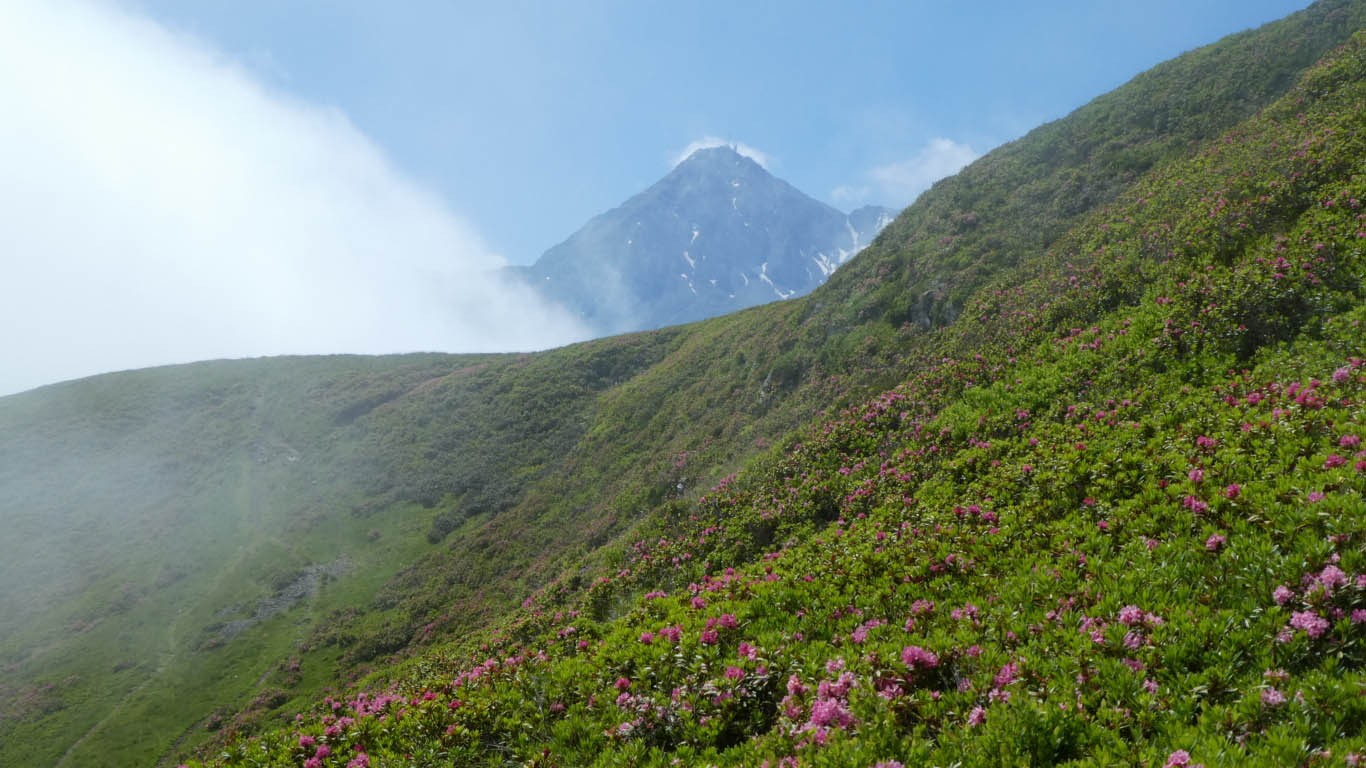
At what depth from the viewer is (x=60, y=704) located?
3434 cm

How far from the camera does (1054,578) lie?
736cm

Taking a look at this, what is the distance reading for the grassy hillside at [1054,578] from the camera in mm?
5078

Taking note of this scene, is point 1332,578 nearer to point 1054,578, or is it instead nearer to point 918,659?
point 1054,578

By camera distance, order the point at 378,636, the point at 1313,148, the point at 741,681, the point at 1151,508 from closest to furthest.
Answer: the point at 741,681 < the point at 1151,508 < the point at 1313,148 < the point at 378,636

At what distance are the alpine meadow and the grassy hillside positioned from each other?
0.17 feet

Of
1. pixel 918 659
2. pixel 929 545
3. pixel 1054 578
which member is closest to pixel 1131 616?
pixel 1054 578

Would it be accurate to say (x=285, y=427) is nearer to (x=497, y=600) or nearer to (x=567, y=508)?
(x=567, y=508)

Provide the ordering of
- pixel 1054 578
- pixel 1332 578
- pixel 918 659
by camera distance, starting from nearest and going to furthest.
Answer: pixel 1332 578
pixel 918 659
pixel 1054 578

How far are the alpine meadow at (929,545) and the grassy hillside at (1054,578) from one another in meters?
0.05

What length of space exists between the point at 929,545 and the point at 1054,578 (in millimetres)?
2250

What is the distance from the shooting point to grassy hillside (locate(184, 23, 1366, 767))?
508cm

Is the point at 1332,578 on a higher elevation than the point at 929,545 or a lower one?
lower

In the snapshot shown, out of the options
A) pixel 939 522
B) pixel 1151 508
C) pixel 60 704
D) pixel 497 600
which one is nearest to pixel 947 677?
pixel 1151 508

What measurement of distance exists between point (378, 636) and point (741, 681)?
3416 cm
